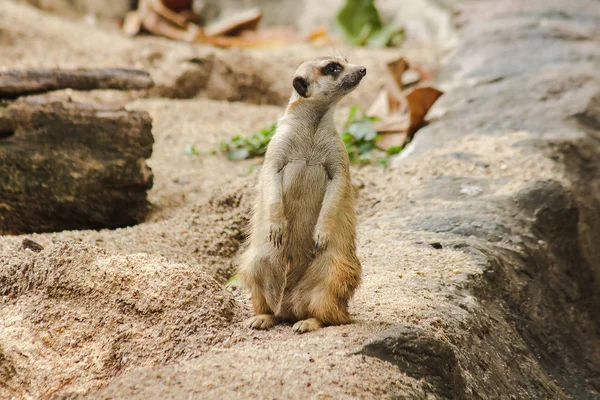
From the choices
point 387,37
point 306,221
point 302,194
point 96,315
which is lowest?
point 96,315

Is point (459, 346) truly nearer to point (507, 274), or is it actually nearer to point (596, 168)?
point (507, 274)

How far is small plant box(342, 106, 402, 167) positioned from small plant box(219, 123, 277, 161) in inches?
24.0

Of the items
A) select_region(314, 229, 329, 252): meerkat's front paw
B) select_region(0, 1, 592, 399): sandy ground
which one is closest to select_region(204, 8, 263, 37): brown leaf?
select_region(0, 1, 592, 399): sandy ground

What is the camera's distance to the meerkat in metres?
2.75

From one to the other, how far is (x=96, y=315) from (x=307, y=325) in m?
0.80

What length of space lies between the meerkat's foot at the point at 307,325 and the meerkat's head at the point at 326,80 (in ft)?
3.14

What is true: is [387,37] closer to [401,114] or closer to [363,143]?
[401,114]

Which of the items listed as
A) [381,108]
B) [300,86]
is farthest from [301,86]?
[381,108]

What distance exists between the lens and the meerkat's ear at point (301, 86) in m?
3.02

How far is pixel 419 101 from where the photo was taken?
18.0ft

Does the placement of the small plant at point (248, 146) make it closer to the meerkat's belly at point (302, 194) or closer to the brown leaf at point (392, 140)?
the brown leaf at point (392, 140)

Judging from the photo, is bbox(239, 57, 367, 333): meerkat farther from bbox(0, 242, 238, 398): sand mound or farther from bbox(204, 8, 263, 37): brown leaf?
bbox(204, 8, 263, 37): brown leaf

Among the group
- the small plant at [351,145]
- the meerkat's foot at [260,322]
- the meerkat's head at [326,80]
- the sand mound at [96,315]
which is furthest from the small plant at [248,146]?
the meerkat's foot at [260,322]

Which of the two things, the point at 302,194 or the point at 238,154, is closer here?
the point at 302,194
